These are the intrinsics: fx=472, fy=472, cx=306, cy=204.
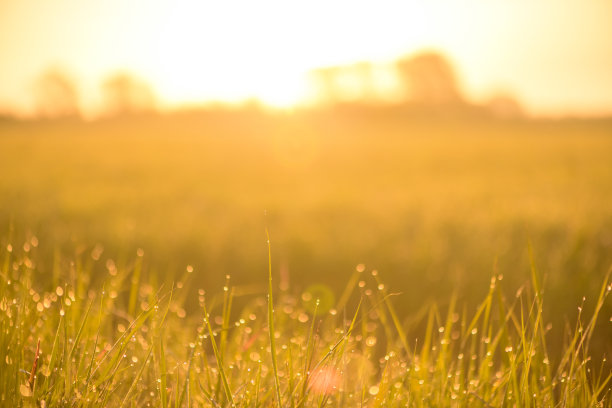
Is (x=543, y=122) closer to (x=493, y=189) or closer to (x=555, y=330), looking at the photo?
(x=493, y=189)

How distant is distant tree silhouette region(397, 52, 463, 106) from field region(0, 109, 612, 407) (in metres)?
20.4

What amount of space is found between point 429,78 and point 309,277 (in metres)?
28.4

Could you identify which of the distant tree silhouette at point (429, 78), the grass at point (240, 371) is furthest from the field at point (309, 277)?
the distant tree silhouette at point (429, 78)

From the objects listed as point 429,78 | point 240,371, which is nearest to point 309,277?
point 240,371

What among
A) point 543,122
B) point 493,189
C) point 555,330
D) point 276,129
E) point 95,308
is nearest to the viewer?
point 95,308

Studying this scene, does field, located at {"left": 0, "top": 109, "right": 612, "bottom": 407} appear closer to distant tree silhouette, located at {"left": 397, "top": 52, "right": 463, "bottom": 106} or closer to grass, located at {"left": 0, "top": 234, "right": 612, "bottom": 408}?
grass, located at {"left": 0, "top": 234, "right": 612, "bottom": 408}

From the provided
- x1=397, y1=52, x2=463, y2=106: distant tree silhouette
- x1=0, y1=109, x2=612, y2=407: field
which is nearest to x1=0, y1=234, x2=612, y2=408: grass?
x1=0, y1=109, x2=612, y2=407: field

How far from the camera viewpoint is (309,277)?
156 inches

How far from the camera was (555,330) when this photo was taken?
3.08 metres

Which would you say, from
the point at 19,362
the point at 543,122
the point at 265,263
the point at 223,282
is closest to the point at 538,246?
the point at 265,263

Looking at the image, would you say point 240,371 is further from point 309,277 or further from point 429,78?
point 429,78

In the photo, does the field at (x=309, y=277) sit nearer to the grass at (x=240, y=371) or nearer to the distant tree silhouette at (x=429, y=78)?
the grass at (x=240, y=371)

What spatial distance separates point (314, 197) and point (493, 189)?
2.48 metres

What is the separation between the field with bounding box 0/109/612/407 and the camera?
1372 mm
